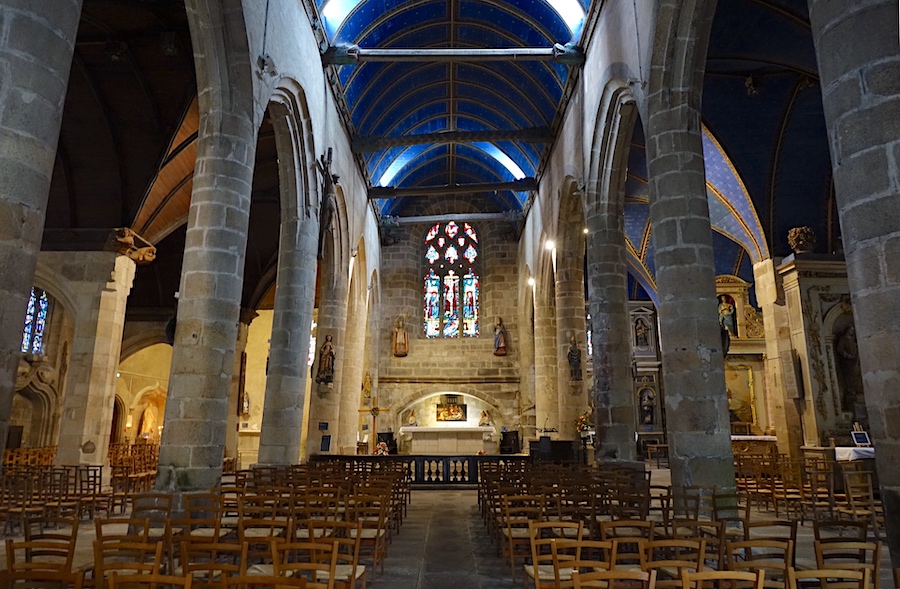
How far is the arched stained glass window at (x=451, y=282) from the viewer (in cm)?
2425

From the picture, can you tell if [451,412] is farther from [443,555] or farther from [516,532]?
[516,532]

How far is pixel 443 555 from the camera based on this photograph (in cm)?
574

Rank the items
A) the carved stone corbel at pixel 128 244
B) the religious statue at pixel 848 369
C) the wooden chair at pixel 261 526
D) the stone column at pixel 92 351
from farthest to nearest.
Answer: the carved stone corbel at pixel 128 244
the religious statue at pixel 848 369
the stone column at pixel 92 351
the wooden chair at pixel 261 526

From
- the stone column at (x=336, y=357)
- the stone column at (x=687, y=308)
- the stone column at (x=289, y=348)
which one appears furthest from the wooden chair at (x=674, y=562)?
the stone column at (x=336, y=357)

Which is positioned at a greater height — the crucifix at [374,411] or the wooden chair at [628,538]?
the crucifix at [374,411]

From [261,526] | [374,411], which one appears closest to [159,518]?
[261,526]

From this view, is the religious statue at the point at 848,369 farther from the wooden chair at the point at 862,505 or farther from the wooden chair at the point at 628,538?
the wooden chair at the point at 628,538

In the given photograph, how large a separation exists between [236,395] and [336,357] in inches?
237

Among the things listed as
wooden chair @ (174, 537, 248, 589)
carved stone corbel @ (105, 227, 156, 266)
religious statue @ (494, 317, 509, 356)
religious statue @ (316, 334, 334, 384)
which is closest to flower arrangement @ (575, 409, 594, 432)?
religious statue @ (316, 334, 334, 384)

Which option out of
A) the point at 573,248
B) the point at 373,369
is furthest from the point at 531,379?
the point at 573,248

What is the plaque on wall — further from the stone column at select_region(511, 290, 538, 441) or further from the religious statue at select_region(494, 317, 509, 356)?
the religious statue at select_region(494, 317, 509, 356)

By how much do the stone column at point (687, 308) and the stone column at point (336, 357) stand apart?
8589mm

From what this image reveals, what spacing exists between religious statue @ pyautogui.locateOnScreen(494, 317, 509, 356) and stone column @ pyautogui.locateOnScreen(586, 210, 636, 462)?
11903mm

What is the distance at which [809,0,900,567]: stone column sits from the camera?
3330 millimetres
